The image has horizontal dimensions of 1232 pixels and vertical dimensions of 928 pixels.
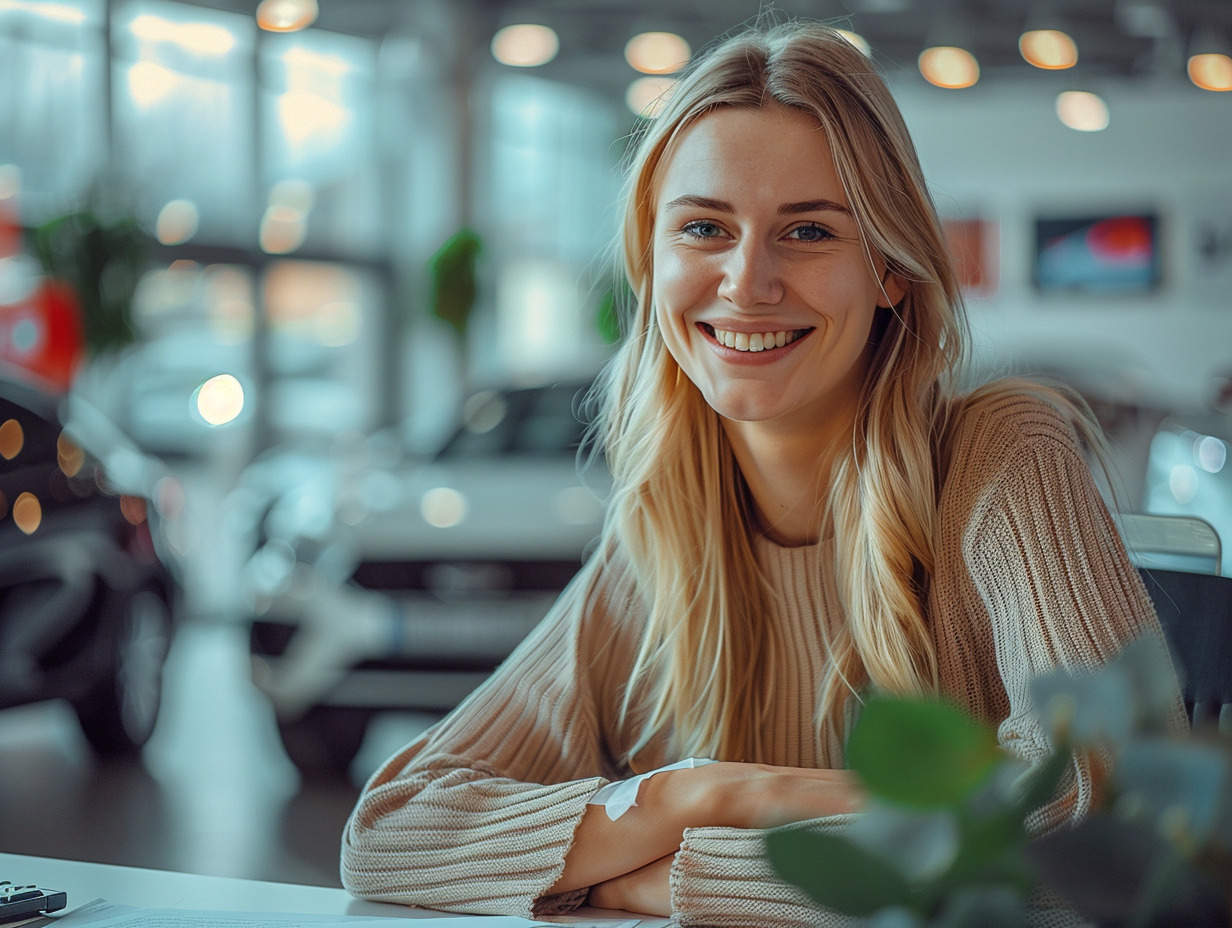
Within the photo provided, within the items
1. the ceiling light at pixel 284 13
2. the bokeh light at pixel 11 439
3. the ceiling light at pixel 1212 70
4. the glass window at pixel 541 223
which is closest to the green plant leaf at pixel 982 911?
the bokeh light at pixel 11 439

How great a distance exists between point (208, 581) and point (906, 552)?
25.2 feet

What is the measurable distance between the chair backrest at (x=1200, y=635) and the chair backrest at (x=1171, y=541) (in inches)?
4.7

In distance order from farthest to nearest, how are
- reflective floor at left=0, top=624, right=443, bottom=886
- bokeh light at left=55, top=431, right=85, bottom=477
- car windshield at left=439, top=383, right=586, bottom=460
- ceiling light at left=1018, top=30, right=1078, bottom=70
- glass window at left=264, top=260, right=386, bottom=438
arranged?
glass window at left=264, top=260, right=386, bottom=438 → ceiling light at left=1018, top=30, right=1078, bottom=70 → car windshield at left=439, top=383, right=586, bottom=460 → bokeh light at left=55, top=431, right=85, bottom=477 → reflective floor at left=0, top=624, right=443, bottom=886

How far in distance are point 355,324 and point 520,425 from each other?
589 centimetres

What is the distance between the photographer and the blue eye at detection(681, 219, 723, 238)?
138 cm

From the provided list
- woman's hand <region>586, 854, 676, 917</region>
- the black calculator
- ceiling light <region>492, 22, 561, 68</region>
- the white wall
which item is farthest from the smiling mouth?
the white wall

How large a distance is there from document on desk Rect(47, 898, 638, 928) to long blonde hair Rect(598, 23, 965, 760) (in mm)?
400

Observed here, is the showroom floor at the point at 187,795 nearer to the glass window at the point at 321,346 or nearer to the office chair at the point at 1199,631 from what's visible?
the office chair at the point at 1199,631

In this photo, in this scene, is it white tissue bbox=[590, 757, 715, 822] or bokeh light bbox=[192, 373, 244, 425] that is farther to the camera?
bokeh light bbox=[192, 373, 244, 425]

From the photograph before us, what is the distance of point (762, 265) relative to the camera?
135cm

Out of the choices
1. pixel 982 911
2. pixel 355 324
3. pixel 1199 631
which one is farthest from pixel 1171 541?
pixel 355 324

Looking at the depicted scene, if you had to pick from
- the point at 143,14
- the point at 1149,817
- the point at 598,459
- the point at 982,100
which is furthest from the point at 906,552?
the point at 982,100

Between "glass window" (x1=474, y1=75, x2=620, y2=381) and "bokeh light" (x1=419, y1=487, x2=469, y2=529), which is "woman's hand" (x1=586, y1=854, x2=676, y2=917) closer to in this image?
"bokeh light" (x1=419, y1=487, x2=469, y2=529)

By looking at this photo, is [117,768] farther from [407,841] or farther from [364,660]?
[407,841]
